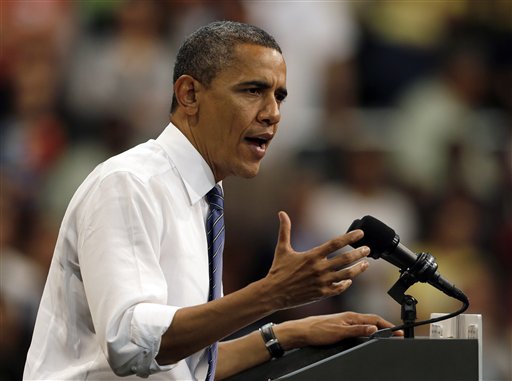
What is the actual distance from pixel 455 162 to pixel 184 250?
300cm

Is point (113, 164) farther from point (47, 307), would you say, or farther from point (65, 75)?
point (65, 75)

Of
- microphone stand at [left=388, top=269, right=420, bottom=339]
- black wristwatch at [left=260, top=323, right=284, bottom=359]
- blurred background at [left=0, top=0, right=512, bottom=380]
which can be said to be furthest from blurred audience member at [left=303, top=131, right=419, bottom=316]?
microphone stand at [left=388, top=269, right=420, bottom=339]

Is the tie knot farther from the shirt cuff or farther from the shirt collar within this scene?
the shirt cuff

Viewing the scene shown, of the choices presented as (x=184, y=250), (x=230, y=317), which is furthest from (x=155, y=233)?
(x=230, y=317)

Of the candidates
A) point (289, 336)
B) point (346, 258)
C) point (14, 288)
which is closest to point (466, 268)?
point (14, 288)

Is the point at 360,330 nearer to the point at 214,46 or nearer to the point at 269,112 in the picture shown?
the point at 269,112

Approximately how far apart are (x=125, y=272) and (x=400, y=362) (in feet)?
1.84

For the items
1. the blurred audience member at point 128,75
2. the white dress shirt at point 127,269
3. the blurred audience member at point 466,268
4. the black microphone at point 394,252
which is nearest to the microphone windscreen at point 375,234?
the black microphone at point 394,252

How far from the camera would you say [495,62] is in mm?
5180

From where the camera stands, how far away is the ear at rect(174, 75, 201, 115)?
2.29m

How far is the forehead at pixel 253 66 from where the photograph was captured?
2.22 m

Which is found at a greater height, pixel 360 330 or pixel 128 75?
pixel 128 75

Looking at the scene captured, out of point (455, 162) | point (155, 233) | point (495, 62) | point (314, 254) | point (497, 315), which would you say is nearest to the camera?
point (314, 254)

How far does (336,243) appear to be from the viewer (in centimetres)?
167
